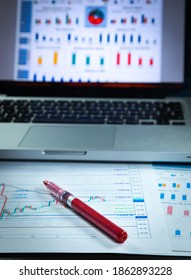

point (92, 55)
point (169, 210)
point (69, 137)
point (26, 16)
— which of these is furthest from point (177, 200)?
point (26, 16)

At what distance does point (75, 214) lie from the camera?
679 mm

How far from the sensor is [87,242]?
618mm

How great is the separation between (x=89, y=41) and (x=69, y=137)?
0.26 m

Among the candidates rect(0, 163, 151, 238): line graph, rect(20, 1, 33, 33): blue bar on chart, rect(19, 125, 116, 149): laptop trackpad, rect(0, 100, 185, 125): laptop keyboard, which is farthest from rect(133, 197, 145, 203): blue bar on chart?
rect(20, 1, 33, 33): blue bar on chart

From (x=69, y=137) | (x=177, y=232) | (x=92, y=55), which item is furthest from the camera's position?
(x=92, y=55)

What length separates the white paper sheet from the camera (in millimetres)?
616

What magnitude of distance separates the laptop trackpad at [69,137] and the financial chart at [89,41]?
0.55 ft

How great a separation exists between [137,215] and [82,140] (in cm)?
22

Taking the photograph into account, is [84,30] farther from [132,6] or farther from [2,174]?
[2,174]

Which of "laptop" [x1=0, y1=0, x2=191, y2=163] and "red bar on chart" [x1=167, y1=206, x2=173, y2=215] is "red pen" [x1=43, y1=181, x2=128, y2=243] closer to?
"red bar on chart" [x1=167, y1=206, x2=173, y2=215]

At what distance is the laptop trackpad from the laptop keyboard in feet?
0.10

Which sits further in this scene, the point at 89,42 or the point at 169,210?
the point at 89,42

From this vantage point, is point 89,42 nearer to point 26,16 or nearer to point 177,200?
point 26,16
